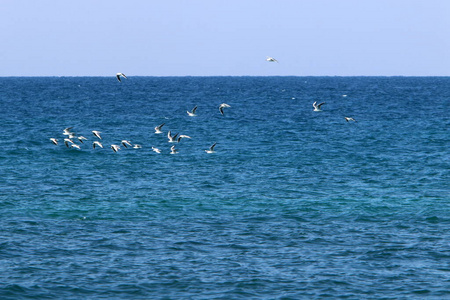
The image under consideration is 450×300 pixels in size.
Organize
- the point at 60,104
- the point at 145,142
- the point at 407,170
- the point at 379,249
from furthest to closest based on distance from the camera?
the point at 60,104, the point at 145,142, the point at 407,170, the point at 379,249

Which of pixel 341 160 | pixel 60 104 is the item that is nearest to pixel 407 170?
pixel 341 160

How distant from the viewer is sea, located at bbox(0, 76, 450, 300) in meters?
22.2

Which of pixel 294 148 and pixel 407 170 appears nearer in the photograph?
pixel 407 170

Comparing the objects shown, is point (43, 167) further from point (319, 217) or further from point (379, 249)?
point (379, 249)

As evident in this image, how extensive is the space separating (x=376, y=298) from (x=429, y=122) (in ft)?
216

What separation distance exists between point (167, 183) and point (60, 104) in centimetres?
8178

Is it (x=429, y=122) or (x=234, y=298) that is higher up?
(x=429, y=122)

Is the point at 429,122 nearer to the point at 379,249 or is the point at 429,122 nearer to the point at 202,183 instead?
the point at 202,183

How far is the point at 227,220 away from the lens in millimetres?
30516

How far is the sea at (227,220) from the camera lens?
22250 mm

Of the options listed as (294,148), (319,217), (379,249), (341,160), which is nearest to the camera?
(379,249)

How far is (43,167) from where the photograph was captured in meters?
47.2

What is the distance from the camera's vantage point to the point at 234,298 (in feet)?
68.7

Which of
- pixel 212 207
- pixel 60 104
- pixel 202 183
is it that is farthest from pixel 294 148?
pixel 60 104
